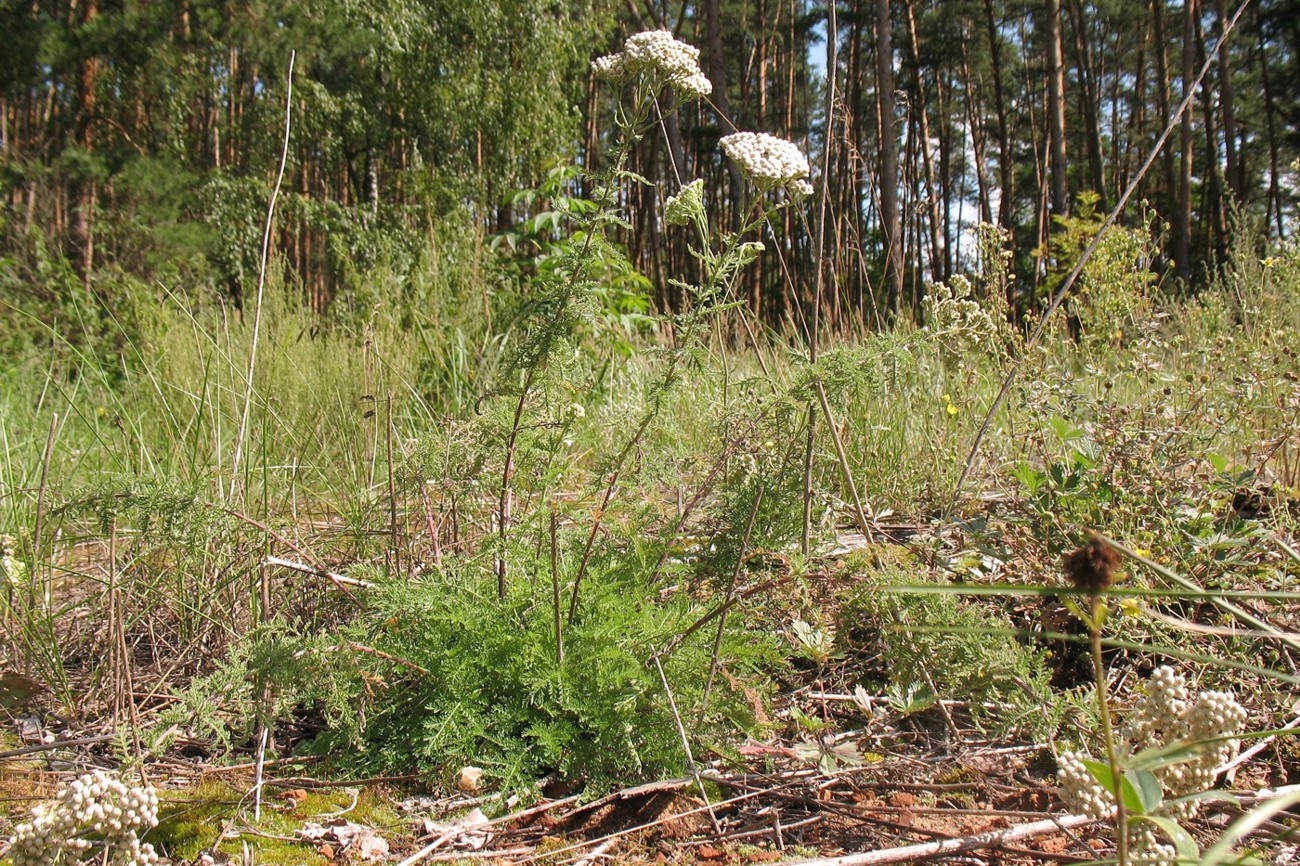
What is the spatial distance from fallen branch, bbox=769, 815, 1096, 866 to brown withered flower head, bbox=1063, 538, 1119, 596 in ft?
2.15

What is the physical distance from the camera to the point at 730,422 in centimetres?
191

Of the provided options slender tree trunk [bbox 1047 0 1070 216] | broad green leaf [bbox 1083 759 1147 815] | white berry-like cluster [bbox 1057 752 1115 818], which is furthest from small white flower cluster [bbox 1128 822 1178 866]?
slender tree trunk [bbox 1047 0 1070 216]

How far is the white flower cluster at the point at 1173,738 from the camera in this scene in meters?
1.16

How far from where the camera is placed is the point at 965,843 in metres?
1.26

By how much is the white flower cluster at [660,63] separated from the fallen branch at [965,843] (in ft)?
4.15

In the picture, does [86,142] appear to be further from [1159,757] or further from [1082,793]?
[1159,757]

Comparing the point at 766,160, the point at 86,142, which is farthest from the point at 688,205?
the point at 86,142

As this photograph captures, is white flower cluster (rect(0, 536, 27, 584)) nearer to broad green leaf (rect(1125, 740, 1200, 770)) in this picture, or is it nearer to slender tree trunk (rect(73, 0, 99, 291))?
broad green leaf (rect(1125, 740, 1200, 770))

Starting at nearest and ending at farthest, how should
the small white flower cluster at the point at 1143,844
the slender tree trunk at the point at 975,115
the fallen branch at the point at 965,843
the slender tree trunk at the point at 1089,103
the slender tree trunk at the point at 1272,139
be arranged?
the small white flower cluster at the point at 1143,844
the fallen branch at the point at 965,843
the slender tree trunk at the point at 1089,103
the slender tree trunk at the point at 1272,139
the slender tree trunk at the point at 975,115

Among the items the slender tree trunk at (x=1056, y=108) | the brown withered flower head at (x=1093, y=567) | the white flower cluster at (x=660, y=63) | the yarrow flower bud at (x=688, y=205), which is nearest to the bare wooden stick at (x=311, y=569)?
the yarrow flower bud at (x=688, y=205)

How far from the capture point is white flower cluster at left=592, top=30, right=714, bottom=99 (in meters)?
1.56

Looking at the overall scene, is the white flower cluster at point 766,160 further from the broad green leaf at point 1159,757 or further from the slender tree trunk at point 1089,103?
the slender tree trunk at point 1089,103

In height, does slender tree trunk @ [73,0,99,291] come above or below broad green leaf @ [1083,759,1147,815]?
above

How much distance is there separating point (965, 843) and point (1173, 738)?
33 centimetres
